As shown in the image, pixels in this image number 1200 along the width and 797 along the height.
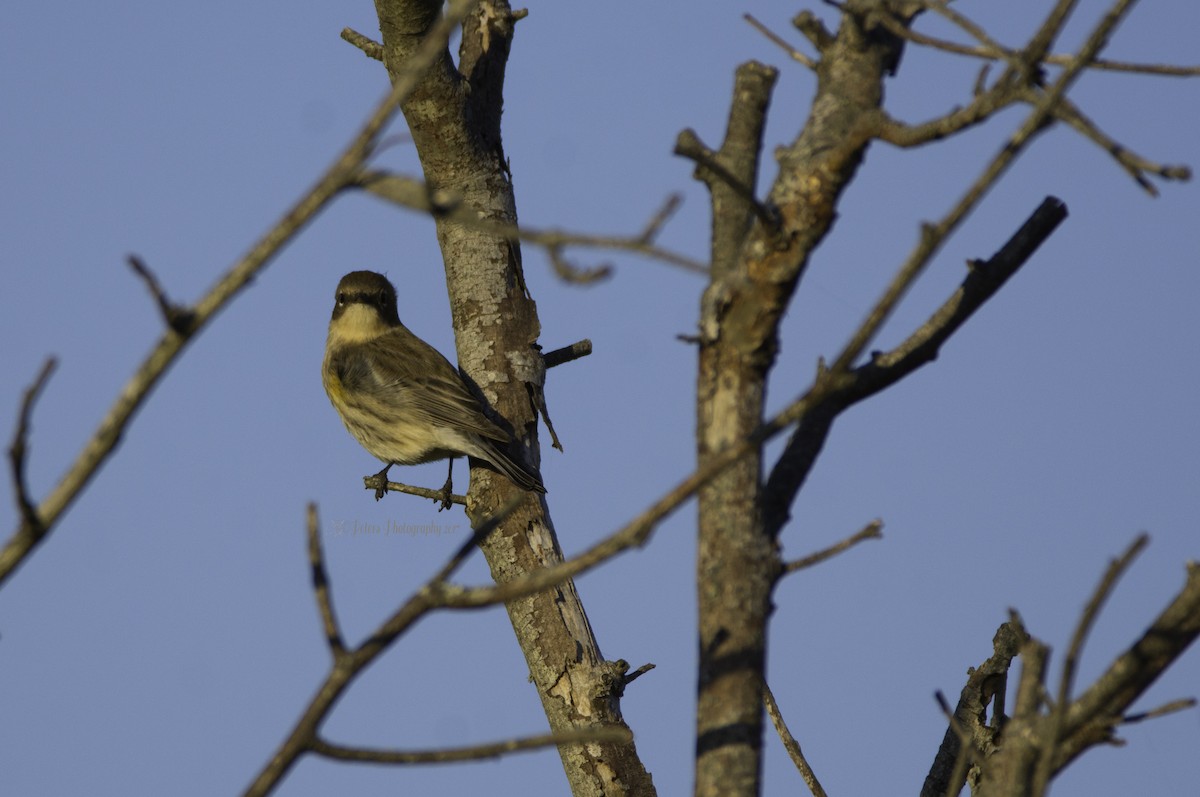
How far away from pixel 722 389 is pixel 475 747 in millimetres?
966

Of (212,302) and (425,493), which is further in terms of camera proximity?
(425,493)

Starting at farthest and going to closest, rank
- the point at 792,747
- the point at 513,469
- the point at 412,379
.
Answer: the point at 412,379 < the point at 513,469 < the point at 792,747

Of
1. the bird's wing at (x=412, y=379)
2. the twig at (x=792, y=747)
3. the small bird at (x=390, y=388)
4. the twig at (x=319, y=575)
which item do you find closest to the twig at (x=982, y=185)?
the twig at (x=319, y=575)

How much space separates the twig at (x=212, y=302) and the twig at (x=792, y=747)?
2.63 m

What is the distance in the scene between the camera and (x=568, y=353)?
726cm

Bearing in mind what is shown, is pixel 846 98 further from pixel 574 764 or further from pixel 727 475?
pixel 574 764

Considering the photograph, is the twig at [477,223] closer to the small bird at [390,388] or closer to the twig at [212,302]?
the twig at [212,302]

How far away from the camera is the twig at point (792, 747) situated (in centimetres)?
440

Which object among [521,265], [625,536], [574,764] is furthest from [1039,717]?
[521,265]

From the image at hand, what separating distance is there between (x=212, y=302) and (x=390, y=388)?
7625 mm

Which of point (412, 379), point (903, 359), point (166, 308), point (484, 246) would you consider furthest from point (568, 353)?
point (166, 308)

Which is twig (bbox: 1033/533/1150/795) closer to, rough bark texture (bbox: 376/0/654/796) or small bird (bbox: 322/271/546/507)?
rough bark texture (bbox: 376/0/654/796)

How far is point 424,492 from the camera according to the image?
7.35 meters

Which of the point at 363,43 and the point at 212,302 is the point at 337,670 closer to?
the point at 212,302
